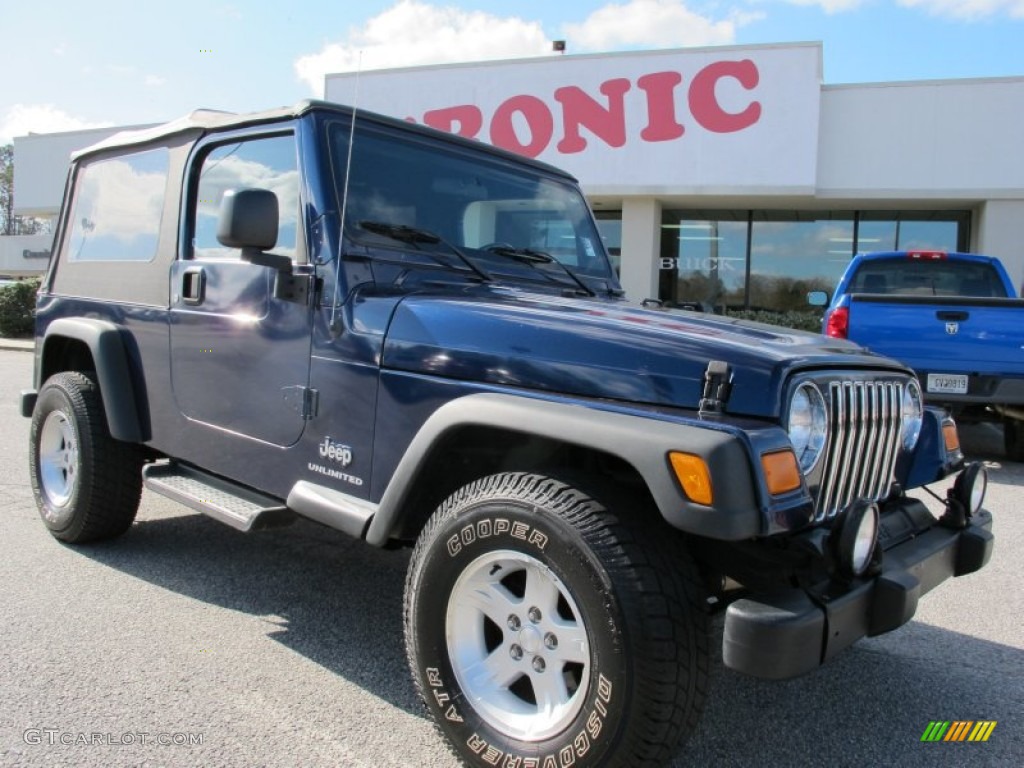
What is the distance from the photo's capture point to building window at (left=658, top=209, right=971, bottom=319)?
15.0m

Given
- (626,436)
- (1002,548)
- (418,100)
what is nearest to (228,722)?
(626,436)

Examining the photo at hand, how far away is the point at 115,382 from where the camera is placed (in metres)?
3.93

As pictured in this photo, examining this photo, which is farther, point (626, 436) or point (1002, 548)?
point (1002, 548)

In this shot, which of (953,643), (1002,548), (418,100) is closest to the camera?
(953,643)

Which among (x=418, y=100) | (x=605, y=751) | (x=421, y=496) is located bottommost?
(x=605, y=751)

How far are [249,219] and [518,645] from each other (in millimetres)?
1682

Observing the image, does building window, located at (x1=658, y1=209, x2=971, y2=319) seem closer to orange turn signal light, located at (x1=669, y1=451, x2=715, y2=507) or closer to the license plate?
the license plate

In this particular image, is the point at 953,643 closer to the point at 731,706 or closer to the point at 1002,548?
the point at 731,706

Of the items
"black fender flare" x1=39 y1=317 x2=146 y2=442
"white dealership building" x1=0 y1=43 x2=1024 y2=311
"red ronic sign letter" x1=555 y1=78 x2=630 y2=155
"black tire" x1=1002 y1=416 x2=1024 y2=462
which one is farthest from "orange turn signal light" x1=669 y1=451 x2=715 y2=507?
"red ronic sign letter" x1=555 y1=78 x2=630 y2=155

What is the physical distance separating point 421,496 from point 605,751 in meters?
1.00

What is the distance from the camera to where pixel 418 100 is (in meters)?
15.1

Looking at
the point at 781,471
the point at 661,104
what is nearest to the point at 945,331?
the point at 781,471
